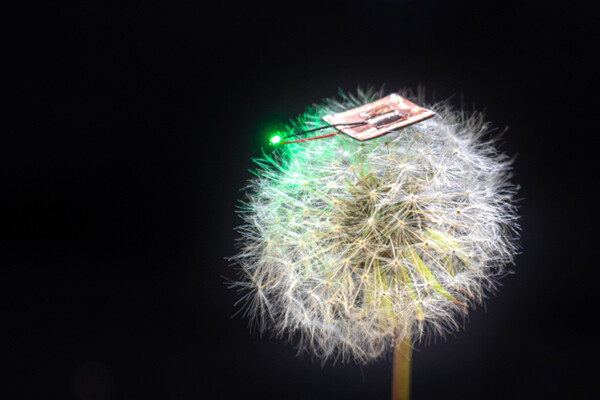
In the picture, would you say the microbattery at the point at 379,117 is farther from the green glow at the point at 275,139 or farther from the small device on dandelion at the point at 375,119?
the green glow at the point at 275,139

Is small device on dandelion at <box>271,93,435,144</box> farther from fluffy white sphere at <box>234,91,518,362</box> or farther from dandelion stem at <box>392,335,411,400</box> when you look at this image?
dandelion stem at <box>392,335,411,400</box>

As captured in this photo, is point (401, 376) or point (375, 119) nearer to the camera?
point (375, 119)

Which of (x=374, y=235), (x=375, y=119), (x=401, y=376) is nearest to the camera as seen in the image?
(x=374, y=235)

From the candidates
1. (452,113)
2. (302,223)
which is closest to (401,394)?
(302,223)

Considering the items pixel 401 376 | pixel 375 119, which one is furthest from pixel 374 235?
pixel 401 376

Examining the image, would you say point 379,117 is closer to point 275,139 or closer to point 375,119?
point 375,119

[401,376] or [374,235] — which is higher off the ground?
[374,235]

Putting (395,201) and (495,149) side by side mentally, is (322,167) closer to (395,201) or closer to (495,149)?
(395,201)
